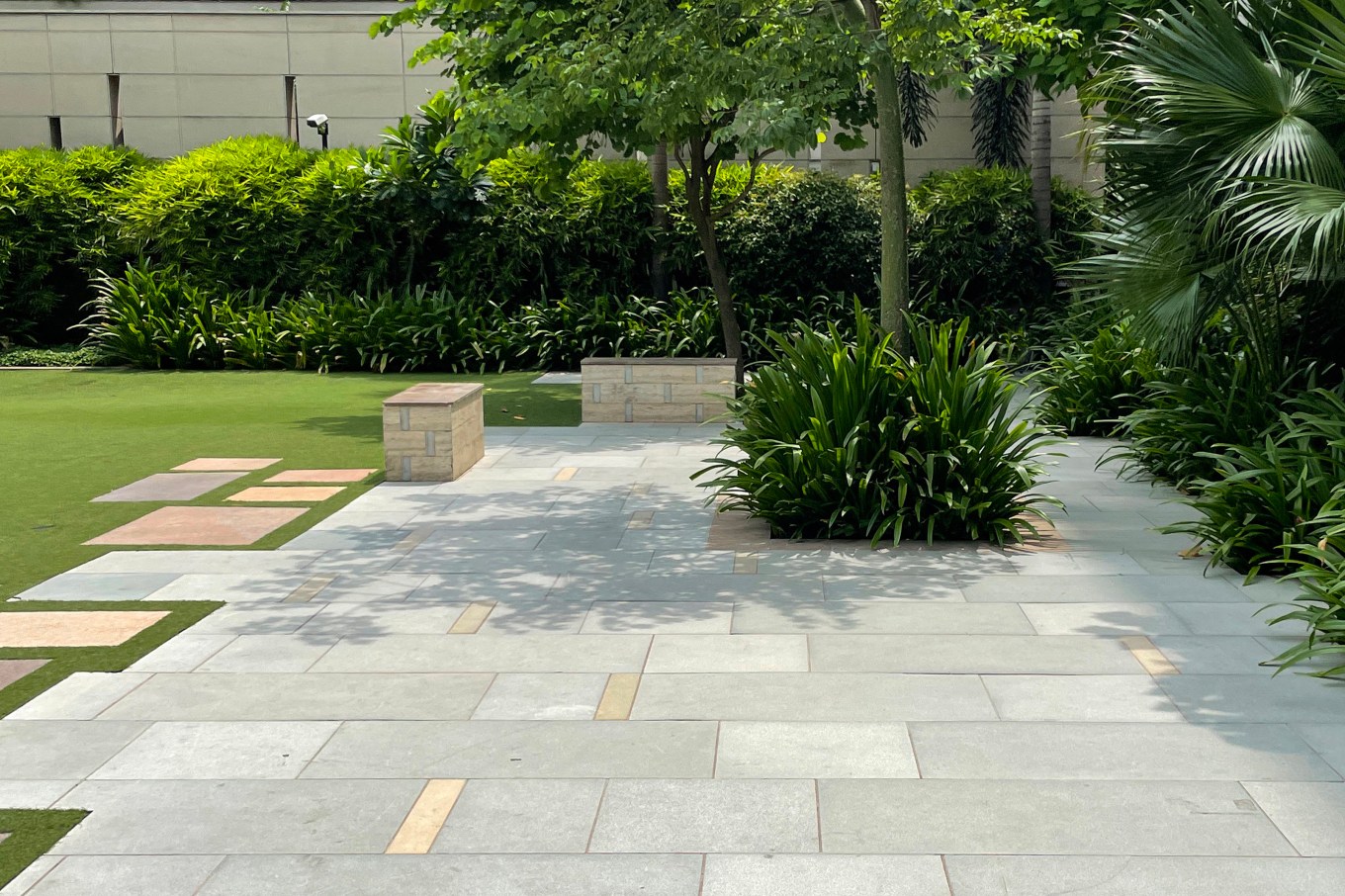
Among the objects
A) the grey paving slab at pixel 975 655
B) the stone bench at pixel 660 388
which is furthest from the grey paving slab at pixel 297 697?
the stone bench at pixel 660 388

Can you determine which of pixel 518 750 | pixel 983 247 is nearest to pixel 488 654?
pixel 518 750

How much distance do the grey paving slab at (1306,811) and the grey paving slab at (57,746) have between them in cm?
382

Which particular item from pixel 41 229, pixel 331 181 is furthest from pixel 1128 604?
pixel 41 229

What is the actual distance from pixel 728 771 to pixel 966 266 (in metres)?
13.4

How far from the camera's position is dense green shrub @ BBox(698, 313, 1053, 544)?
804 cm

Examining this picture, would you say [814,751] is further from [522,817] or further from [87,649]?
[87,649]

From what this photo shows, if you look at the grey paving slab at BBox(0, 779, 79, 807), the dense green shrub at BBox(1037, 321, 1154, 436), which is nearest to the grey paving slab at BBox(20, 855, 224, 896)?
the grey paving slab at BBox(0, 779, 79, 807)

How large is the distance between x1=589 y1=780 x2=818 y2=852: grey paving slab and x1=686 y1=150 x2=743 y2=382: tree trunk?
9775mm

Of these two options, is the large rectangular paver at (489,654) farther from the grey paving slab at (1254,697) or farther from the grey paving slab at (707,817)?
the grey paving slab at (1254,697)

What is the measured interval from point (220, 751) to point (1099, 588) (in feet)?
14.1

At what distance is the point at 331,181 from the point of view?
18172mm

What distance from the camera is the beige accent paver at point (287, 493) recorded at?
9508 mm

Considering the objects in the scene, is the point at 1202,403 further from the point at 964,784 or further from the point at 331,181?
the point at 331,181

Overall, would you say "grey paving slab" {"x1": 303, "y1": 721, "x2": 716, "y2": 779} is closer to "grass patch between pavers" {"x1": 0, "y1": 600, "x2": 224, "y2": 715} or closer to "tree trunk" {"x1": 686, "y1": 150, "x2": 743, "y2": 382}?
"grass patch between pavers" {"x1": 0, "y1": 600, "x2": 224, "y2": 715}
